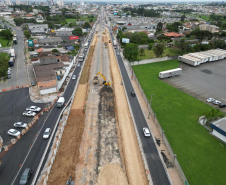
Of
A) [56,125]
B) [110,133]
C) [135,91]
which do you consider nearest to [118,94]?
[135,91]

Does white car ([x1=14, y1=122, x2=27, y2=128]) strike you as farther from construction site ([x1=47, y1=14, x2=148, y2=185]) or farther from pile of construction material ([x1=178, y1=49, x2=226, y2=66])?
pile of construction material ([x1=178, y1=49, x2=226, y2=66])

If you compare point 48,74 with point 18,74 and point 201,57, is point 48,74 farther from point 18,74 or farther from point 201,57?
point 201,57

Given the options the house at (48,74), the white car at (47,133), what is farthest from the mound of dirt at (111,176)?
the house at (48,74)

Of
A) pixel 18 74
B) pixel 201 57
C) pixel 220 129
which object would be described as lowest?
pixel 220 129

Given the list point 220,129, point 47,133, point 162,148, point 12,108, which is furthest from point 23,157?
point 220,129

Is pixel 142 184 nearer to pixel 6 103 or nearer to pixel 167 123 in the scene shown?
pixel 167 123

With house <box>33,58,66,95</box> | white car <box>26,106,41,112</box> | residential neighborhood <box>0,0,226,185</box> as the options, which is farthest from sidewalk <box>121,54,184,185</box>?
white car <box>26,106,41,112</box>
